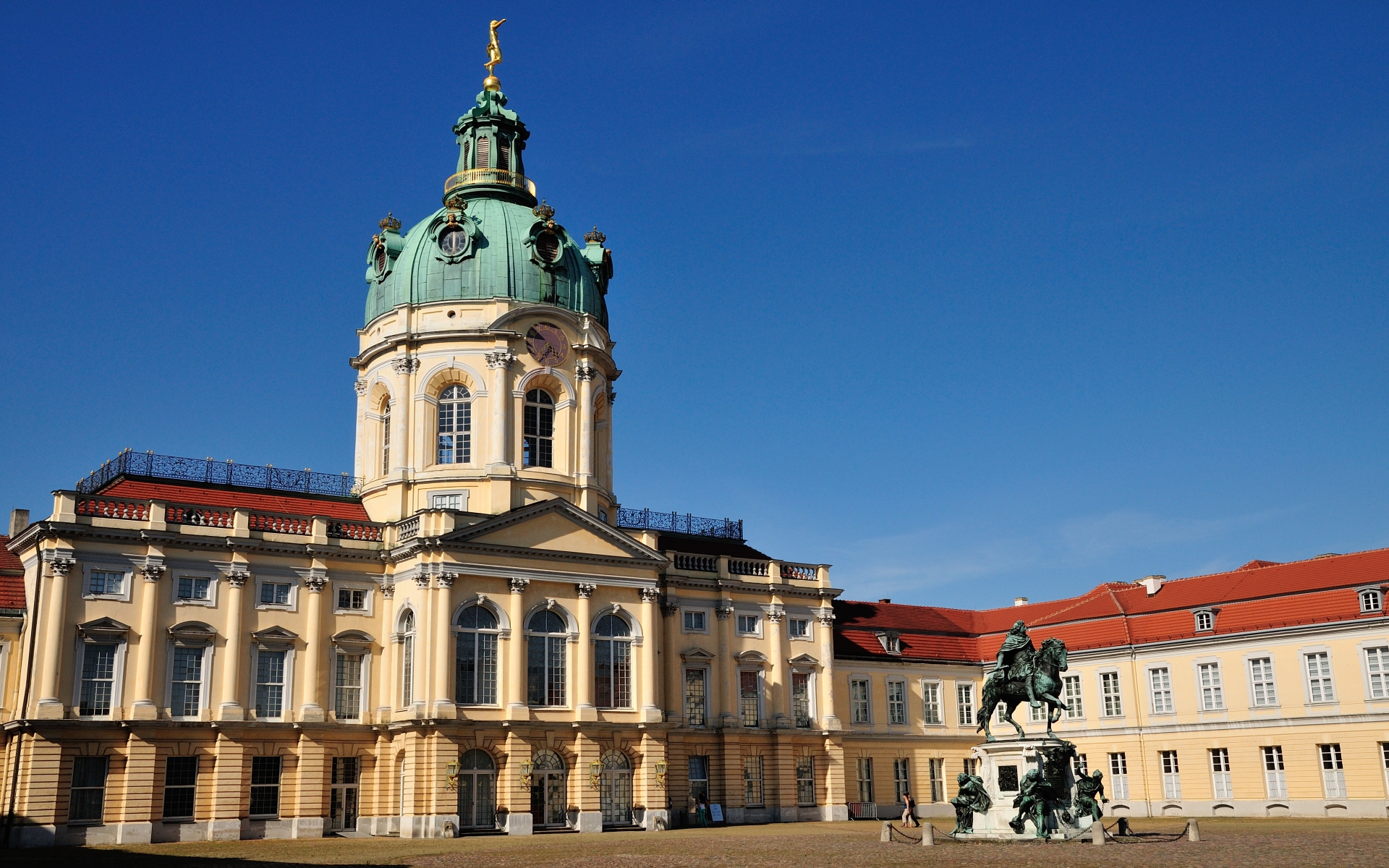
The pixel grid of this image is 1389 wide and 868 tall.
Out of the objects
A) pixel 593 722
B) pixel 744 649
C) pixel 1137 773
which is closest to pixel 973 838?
pixel 593 722

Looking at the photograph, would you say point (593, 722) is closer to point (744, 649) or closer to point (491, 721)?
point (491, 721)

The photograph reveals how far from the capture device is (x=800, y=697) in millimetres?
61656

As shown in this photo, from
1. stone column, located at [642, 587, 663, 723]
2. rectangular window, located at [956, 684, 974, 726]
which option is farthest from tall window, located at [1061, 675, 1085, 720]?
stone column, located at [642, 587, 663, 723]

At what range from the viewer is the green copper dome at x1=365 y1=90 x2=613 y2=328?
58406 millimetres

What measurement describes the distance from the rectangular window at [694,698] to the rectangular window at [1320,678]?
25.2 m

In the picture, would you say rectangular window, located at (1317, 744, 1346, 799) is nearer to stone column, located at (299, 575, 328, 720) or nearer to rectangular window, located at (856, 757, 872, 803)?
rectangular window, located at (856, 757, 872, 803)

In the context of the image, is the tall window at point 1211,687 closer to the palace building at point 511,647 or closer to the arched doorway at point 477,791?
the palace building at point 511,647

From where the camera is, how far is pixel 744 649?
198ft

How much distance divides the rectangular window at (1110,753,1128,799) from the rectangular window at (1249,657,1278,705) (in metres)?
7.21

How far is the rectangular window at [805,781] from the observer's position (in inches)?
2372

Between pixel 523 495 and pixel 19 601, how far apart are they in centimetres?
1892

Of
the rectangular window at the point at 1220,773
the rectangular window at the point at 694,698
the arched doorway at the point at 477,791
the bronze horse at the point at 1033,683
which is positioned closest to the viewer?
the bronze horse at the point at 1033,683

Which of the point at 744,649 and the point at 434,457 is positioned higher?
the point at 434,457

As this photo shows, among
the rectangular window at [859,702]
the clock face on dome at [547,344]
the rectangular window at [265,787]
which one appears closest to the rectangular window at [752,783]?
the rectangular window at [859,702]
